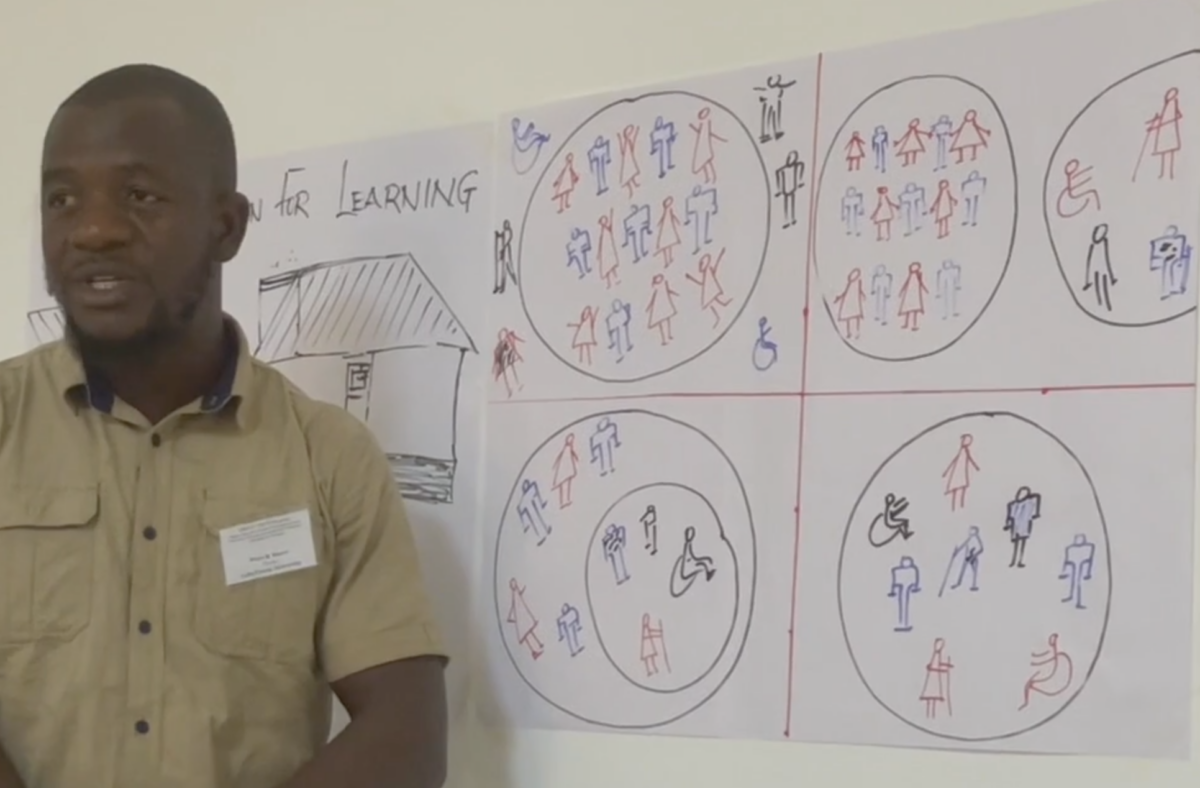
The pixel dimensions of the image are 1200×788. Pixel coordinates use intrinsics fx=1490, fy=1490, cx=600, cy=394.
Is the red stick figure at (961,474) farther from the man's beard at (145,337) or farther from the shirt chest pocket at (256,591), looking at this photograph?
the man's beard at (145,337)

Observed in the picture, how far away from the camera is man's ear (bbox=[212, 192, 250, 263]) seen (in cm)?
138

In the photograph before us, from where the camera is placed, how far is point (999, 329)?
4.20 ft

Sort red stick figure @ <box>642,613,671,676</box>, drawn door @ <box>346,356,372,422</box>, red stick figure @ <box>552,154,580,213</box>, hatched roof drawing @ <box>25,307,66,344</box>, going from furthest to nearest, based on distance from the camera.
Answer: hatched roof drawing @ <box>25,307,66,344</box> → drawn door @ <box>346,356,372,422</box> → red stick figure @ <box>552,154,580,213</box> → red stick figure @ <box>642,613,671,676</box>

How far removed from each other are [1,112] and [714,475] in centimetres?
121

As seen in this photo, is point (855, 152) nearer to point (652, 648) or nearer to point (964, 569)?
point (964, 569)

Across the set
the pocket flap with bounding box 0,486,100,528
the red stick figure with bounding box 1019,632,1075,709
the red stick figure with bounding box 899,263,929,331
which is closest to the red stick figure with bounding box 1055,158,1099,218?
the red stick figure with bounding box 899,263,929,331

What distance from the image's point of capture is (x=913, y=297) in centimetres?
133

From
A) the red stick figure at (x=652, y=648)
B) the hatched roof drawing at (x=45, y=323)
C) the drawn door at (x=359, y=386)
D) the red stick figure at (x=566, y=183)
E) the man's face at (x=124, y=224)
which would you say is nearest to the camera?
the man's face at (x=124, y=224)

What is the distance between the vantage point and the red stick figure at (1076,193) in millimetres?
1255

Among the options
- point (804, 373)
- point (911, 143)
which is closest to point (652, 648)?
point (804, 373)

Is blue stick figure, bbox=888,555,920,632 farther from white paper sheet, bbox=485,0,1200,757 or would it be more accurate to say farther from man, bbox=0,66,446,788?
man, bbox=0,66,446,788

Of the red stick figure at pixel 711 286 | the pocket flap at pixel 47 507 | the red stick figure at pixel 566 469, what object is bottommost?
the pocket flap at pixel 47 507

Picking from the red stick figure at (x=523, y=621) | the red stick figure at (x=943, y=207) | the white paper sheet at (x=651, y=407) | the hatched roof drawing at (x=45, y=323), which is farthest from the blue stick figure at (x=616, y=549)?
the hatched roof drawing at (x=45, y=323)

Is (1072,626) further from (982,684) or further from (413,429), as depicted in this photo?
(413,429)
